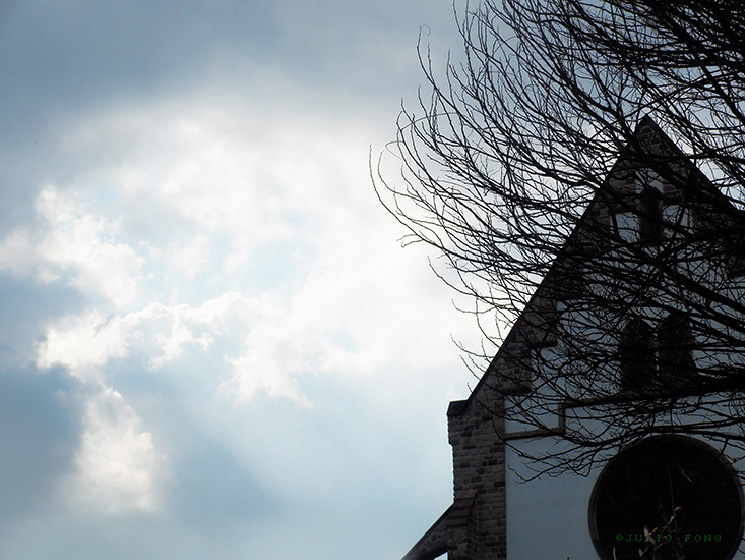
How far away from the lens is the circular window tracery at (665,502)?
41.2ft

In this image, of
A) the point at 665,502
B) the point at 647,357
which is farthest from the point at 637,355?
the point at 665,502

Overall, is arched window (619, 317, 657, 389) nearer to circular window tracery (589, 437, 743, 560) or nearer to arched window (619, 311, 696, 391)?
arched window (619, 311, 696, 391)

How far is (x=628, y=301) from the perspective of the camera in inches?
280

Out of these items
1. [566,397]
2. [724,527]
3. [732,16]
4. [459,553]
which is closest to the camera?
[732,16]

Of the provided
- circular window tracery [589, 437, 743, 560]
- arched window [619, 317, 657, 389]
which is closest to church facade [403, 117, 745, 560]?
circular window tracery [589, 437, 743, 560]

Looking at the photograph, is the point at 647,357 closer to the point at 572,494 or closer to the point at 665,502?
the point at 665,502

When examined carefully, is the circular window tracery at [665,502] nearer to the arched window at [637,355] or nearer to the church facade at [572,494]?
the church facade at [572,494]

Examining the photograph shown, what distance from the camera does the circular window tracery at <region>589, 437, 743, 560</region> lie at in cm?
1255

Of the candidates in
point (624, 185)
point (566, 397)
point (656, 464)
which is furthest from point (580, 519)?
point (566, 397)

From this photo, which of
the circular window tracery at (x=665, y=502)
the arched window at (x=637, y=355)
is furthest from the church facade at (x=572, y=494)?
the arched window at (x=637, y=355)

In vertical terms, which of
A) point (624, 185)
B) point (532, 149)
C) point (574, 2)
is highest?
point (624, 185)

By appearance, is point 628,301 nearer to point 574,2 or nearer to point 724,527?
point 574,2

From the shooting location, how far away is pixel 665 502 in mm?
12898

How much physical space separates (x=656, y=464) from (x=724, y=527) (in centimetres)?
118
